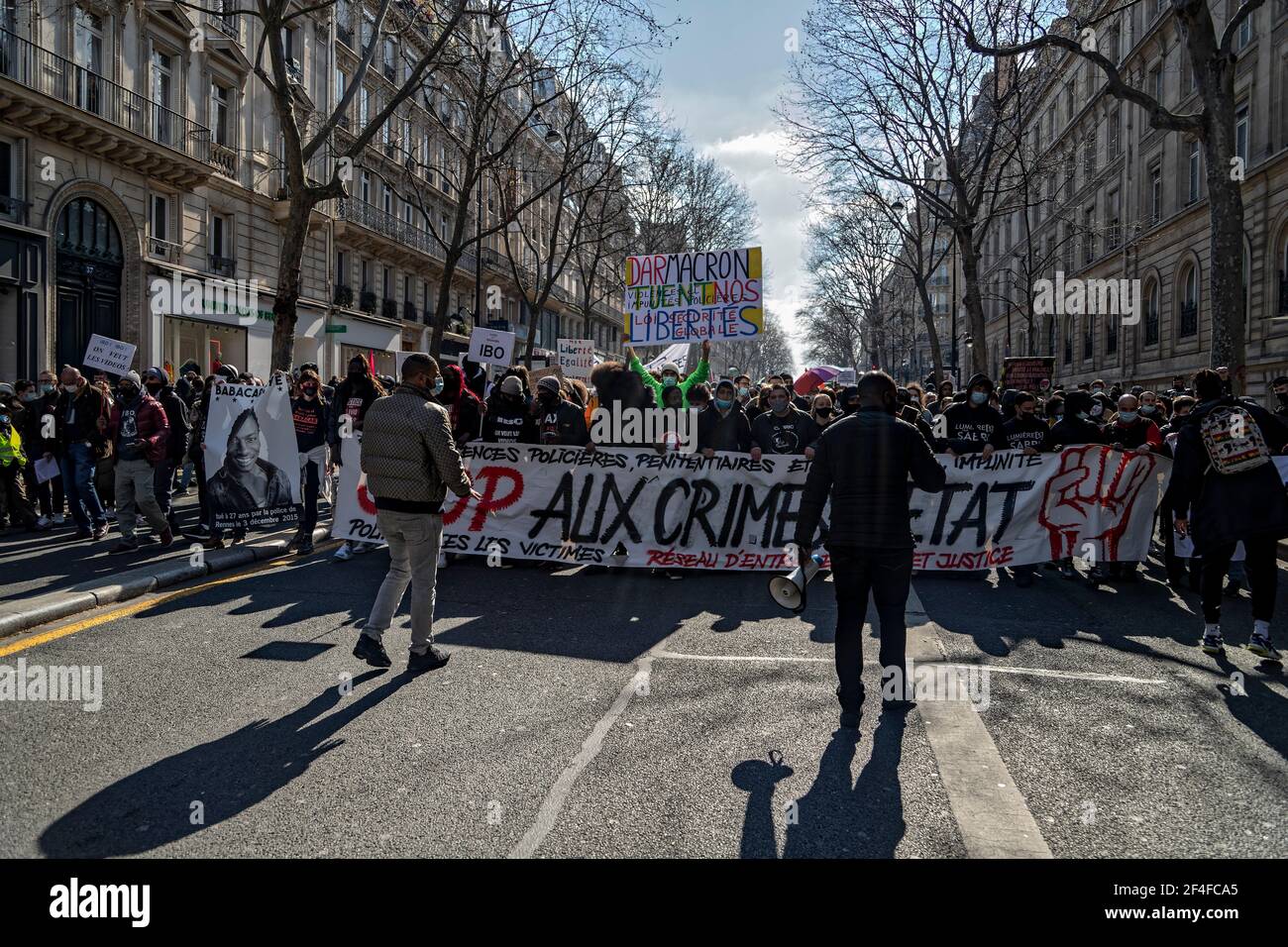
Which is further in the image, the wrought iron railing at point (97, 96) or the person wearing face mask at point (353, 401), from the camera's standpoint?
the wrought iron railing at point (97, 96)

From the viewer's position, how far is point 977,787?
3.90m

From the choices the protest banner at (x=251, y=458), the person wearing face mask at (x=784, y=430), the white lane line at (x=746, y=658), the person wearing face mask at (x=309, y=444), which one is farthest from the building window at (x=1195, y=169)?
the white lane line at (x=746, y=658)

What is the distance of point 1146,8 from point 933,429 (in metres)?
33.5

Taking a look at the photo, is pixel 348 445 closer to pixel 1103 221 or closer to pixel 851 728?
pixel 851 728

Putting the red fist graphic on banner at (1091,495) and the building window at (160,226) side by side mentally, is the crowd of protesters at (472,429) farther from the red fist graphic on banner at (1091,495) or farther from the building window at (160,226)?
the building window at (160,226)

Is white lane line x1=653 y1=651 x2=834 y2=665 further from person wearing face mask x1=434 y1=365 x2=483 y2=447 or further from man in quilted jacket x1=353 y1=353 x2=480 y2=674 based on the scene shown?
person wearing face mask x1=434 y1=365 x2=483 y2=447

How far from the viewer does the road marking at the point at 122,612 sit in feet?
19.7

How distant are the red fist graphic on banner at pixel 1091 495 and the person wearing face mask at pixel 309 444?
7.47 metres

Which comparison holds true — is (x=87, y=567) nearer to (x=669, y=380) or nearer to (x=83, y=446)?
(x=83, y=446)

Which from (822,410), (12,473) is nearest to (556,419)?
(822,410)

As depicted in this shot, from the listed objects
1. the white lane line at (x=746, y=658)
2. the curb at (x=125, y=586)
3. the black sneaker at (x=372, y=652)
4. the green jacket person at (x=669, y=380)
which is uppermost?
the green jacket person at (x=669, y=380)

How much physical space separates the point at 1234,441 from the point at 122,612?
8070mm
